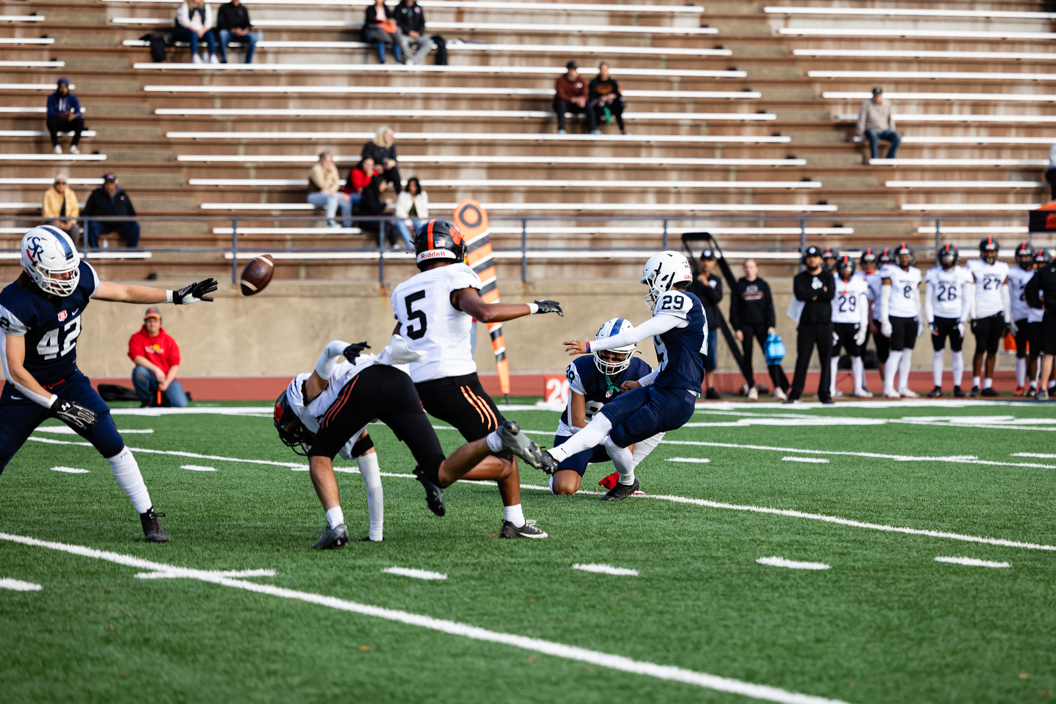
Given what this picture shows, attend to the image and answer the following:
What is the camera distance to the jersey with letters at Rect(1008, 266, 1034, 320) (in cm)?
1703

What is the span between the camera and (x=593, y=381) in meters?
8.35

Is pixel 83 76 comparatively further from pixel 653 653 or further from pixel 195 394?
pixel 653 653

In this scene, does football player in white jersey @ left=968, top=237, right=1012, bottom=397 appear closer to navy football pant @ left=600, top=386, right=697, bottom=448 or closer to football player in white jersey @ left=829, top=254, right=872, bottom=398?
football player in white jersey @ left=829, top=254, right=872, bottom=398

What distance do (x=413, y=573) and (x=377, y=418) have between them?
2.81 ft

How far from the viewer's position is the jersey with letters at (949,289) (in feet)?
55.5

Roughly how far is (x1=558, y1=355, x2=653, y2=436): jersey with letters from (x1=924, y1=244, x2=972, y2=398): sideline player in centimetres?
976

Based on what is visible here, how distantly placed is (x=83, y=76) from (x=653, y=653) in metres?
19.9

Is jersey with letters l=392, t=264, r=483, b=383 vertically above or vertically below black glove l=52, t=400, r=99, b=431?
above

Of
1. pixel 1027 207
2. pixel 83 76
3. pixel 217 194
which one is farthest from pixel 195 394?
pixel 1027 207

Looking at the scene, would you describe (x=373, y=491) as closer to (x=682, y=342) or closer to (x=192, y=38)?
(x=682, y=342)

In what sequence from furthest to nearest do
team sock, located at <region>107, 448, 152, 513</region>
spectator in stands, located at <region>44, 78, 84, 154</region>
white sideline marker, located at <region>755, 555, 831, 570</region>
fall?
spectator in stands, located at <region>44, 78, 84, 154</region>, team sock, located at <region>107, 448, 152, 513</region>, white sideline marker, located at <region>755, 555, 831, 570</region>

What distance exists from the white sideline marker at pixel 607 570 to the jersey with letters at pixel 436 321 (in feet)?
4.15

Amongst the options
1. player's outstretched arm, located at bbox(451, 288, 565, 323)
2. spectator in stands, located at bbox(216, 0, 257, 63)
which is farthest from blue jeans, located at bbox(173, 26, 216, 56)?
player's outstretched arm, located at bbox(451, 288, 565, 323)

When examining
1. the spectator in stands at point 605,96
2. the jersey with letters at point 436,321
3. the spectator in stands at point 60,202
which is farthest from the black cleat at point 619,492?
the spectator in stands at point 605,96
